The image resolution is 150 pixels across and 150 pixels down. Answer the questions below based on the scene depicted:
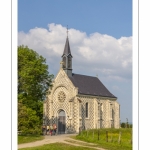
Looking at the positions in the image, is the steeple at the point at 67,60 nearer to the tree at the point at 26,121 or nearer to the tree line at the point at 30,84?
the tree line at the point at 30,84

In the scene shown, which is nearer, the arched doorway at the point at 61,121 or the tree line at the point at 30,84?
the tree line at the point at 30,84

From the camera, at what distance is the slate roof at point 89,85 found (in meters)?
30.5

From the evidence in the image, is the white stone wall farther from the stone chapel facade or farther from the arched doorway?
the arched doorway

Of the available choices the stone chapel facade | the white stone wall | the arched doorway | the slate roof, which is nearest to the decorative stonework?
the stone chapel facade

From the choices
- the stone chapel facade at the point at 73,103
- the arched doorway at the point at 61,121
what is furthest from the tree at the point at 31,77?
the arched doorway at the point at 61,121

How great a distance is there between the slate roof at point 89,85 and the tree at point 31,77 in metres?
8.65

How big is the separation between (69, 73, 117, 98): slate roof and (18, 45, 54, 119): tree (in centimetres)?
865

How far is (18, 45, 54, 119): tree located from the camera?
747 inches

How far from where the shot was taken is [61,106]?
29625 millimetres

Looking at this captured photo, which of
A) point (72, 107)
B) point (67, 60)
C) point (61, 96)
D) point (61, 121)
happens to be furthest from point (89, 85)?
point (61, 121)

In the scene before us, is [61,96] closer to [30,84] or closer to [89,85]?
[89,85]
